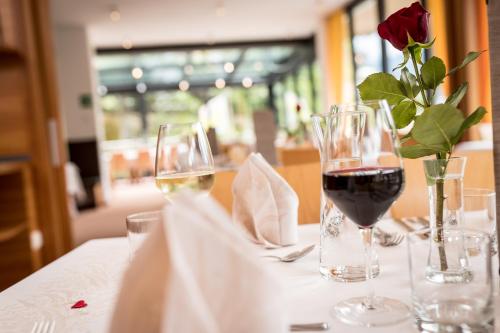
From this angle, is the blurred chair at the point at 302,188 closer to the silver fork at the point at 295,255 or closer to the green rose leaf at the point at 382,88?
the silver fork at the point at 295,255

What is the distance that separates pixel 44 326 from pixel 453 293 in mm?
589

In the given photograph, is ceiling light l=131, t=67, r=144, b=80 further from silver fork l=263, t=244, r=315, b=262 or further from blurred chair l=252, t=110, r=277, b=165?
silver fork l=263, t=244, r=315, b=262

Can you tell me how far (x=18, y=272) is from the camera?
296cm

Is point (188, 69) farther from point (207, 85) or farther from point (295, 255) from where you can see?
point (295, 255)

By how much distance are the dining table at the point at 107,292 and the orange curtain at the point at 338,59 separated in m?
8.23

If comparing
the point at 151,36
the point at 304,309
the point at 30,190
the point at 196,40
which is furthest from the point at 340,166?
the point at 196,40

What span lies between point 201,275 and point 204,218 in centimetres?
6

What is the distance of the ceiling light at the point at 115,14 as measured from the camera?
7312mm

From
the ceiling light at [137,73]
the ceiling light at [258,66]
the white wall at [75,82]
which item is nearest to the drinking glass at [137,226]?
the white wall at [75,82]

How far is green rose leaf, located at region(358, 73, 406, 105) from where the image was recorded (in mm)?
793

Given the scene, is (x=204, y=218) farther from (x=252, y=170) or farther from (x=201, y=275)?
(x=252, y=170)

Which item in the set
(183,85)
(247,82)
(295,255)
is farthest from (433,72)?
(247,82)

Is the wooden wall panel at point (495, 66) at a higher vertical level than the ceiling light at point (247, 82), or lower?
lower

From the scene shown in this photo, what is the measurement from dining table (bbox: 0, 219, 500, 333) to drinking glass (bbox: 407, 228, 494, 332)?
0.04 metres
